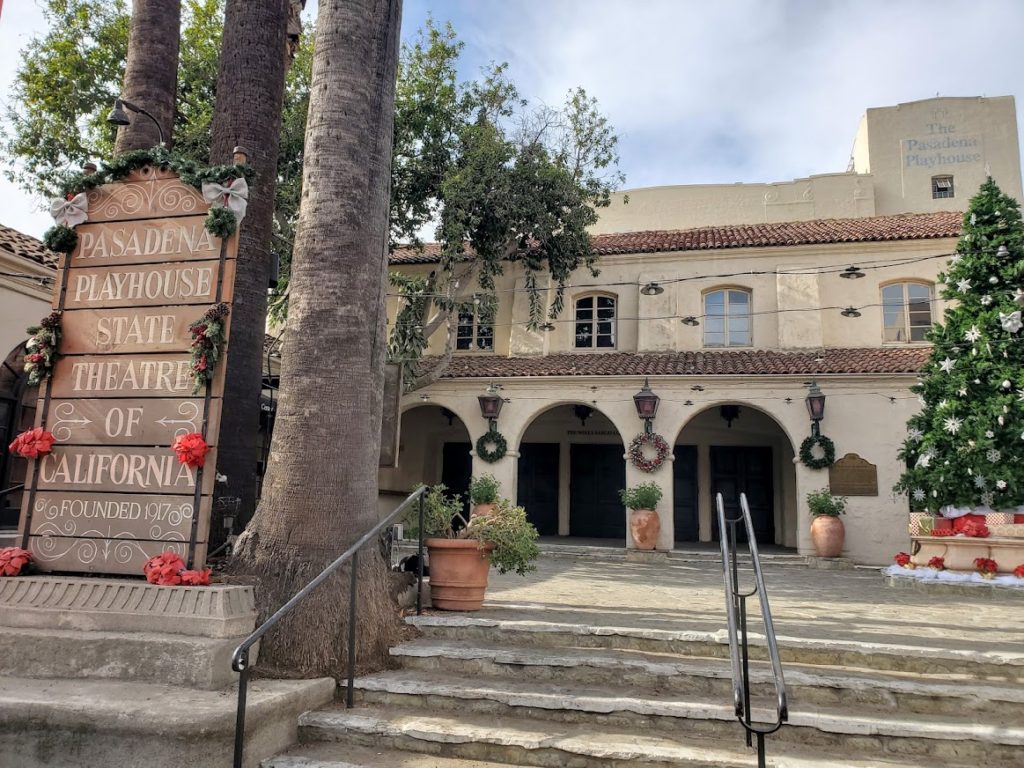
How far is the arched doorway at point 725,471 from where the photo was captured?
18719mm

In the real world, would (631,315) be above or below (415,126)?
below

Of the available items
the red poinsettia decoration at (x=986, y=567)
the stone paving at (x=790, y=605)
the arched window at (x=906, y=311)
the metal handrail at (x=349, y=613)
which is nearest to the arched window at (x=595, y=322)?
the arched window at (x=906, y=311)

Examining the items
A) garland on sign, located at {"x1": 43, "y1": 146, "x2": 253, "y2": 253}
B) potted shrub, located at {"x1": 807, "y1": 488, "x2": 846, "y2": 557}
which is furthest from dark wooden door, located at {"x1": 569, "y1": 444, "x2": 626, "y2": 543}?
garland on sign, located at {"x1": 43, "y1": 146, "x2": 253, "y2": 253}

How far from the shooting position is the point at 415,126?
15.5 m

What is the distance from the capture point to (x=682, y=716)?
4418 mm

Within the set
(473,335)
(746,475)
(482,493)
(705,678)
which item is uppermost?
(473,335)

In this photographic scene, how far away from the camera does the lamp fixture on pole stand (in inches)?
290

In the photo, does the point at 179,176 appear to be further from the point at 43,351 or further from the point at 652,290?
the point at 652,290

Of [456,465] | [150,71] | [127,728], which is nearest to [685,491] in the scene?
[456,465]

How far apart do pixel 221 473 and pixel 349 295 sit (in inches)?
100

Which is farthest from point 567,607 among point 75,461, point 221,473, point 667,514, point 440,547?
point 667,514

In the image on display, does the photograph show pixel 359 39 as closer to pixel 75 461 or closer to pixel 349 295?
pixel 349 295

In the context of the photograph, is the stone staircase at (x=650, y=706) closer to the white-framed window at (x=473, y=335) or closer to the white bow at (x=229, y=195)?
the white bow at (x=229, y=195)

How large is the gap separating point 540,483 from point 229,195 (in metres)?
15.4
